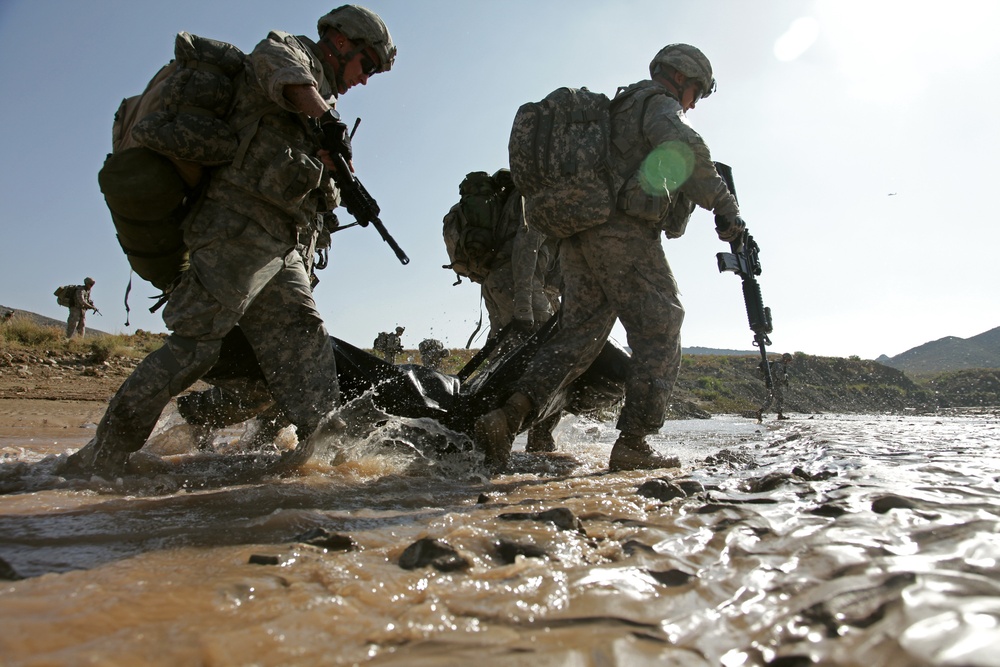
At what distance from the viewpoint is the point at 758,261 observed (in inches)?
202

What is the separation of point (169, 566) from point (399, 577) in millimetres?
470

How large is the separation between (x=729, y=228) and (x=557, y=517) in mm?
2708

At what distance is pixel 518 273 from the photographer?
200 inches

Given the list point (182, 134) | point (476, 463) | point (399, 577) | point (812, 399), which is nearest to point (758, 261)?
point (476, 463)

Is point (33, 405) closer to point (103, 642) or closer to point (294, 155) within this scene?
point (294, 155)

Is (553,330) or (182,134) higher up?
(182,134)

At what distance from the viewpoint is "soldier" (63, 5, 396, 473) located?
8.55ft

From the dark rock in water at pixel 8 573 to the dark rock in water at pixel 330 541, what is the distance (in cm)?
50

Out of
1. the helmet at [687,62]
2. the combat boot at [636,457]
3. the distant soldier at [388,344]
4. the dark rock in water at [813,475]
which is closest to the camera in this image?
the dark rock in water at [813,475]

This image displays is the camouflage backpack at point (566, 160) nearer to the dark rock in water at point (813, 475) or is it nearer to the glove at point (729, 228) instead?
the glove at point (729, 228)

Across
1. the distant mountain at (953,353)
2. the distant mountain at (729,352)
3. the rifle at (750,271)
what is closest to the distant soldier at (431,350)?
the rifle at (750,271)

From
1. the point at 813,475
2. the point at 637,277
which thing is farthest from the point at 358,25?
the point at 813,475

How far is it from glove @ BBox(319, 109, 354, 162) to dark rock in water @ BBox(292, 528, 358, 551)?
2.10m

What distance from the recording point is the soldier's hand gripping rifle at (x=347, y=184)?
2.92 m
